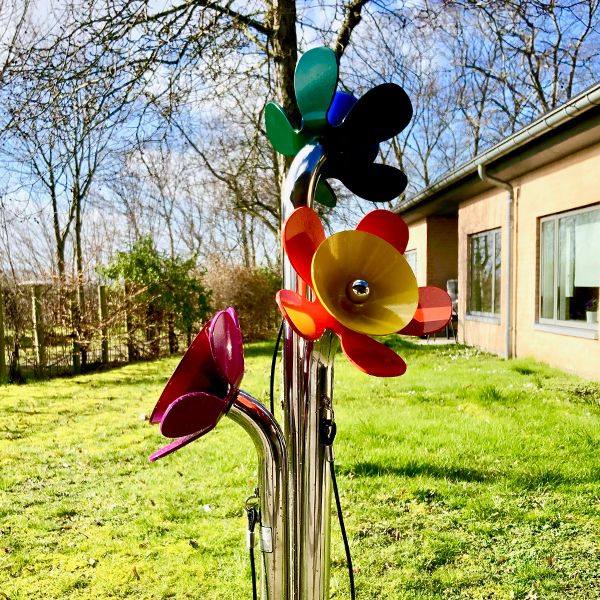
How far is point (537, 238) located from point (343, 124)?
7.70 meters

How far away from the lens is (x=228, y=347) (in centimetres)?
105

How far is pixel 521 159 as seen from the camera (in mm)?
7637

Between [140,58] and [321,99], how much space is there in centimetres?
430

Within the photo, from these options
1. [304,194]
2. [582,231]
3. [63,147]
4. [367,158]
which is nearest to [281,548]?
[304,194]

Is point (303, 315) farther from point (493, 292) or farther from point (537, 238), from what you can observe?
point (493, 292)

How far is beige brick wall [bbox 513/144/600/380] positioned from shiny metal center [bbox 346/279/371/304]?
6.53 meters

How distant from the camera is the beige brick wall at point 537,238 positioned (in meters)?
6.75

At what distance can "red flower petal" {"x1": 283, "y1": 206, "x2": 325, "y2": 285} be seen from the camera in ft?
3.66

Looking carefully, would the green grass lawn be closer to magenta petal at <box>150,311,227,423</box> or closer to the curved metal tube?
the curved metal tube

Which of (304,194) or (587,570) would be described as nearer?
(304,194)

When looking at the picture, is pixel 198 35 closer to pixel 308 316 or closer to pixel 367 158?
pixel 367 158

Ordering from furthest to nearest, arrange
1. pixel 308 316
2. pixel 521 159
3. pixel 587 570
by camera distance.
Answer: pixel 521 159 → pixel 587 570 → pixel 308 316

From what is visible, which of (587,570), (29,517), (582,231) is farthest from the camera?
(582,231)

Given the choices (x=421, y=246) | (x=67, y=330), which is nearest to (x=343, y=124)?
(x=67, y=330)
